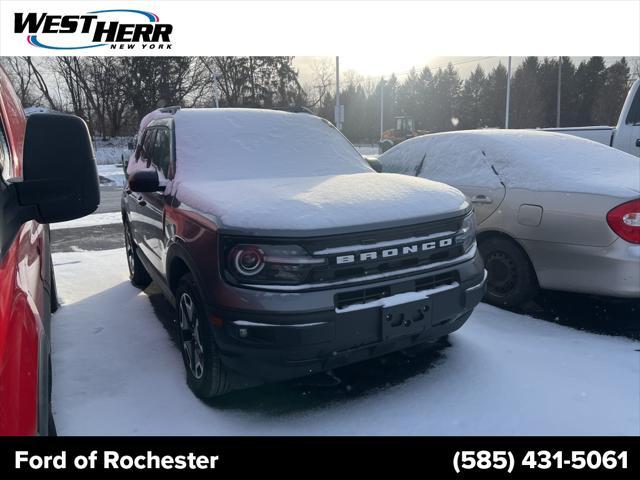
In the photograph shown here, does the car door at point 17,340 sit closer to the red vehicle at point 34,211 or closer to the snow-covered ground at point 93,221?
the red vehicle at point 34,211

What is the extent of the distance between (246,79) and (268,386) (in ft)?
155

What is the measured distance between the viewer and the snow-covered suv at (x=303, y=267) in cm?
245

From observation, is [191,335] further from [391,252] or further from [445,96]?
[445,96]

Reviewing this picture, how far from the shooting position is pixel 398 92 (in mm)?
84438

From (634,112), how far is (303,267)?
730 cm

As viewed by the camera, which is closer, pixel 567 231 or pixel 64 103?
pixel 567 231

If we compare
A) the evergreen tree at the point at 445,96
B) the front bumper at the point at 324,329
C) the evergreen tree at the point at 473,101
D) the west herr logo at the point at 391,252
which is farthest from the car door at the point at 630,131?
the evergreen tree at the point at 445,96

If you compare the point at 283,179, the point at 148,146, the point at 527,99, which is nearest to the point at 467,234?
the point at 283,179

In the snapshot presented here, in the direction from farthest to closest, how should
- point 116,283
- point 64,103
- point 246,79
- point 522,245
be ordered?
point 246,79 → point 64,103 → point 116,283 → point 522,245

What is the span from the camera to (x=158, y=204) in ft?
11.9

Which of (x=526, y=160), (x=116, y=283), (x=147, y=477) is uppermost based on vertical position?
(x=526, y=160)

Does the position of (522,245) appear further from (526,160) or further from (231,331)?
(231,331)

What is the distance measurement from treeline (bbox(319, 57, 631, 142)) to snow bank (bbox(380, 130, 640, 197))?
1937 inches

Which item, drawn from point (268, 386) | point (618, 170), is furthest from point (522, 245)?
point (268, 386)
